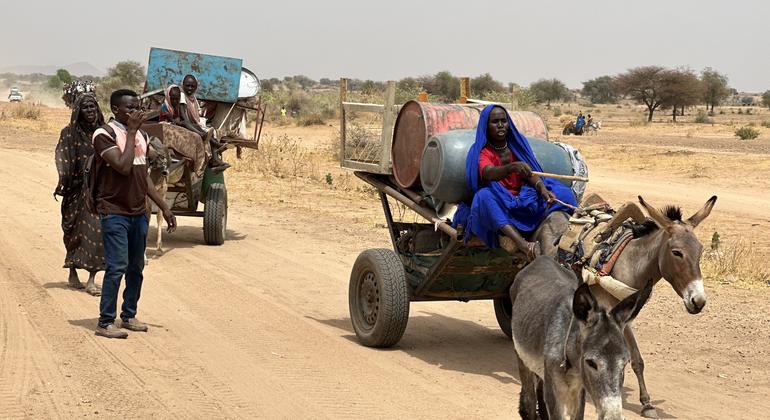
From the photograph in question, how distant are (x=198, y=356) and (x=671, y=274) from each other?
3.78m

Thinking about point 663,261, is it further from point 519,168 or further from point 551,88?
point 551,88

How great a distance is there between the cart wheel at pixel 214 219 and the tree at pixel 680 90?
2151 inches

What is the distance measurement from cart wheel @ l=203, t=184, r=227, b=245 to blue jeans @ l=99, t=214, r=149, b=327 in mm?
5486

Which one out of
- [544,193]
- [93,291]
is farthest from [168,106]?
[544,193]

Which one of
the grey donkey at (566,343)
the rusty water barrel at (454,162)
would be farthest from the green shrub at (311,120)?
the grey donkey at (566,343)

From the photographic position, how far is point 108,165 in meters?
8.14

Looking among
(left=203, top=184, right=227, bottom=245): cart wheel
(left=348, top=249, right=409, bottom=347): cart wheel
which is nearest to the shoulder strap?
(left=348, top=249, right=409, bottom=347): cart wheel

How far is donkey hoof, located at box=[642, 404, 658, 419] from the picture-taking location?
6912 mm

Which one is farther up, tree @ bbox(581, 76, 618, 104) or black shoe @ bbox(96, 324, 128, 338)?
tree @ bbox(581, 76, 618, 104)

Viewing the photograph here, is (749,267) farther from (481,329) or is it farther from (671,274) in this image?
(671,274)

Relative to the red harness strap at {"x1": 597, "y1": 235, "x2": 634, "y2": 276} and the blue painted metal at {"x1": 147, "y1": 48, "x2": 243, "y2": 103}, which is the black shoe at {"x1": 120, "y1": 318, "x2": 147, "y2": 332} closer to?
the red harness strap at {"x1": 597, "y1": 235, "x2": 634, "y2": 276}

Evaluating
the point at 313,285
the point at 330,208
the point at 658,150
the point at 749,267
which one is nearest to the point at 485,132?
the point at 313,285

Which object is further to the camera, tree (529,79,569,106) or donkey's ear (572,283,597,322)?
tree (529,79,569,106)

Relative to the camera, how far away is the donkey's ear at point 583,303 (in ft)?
15.1
